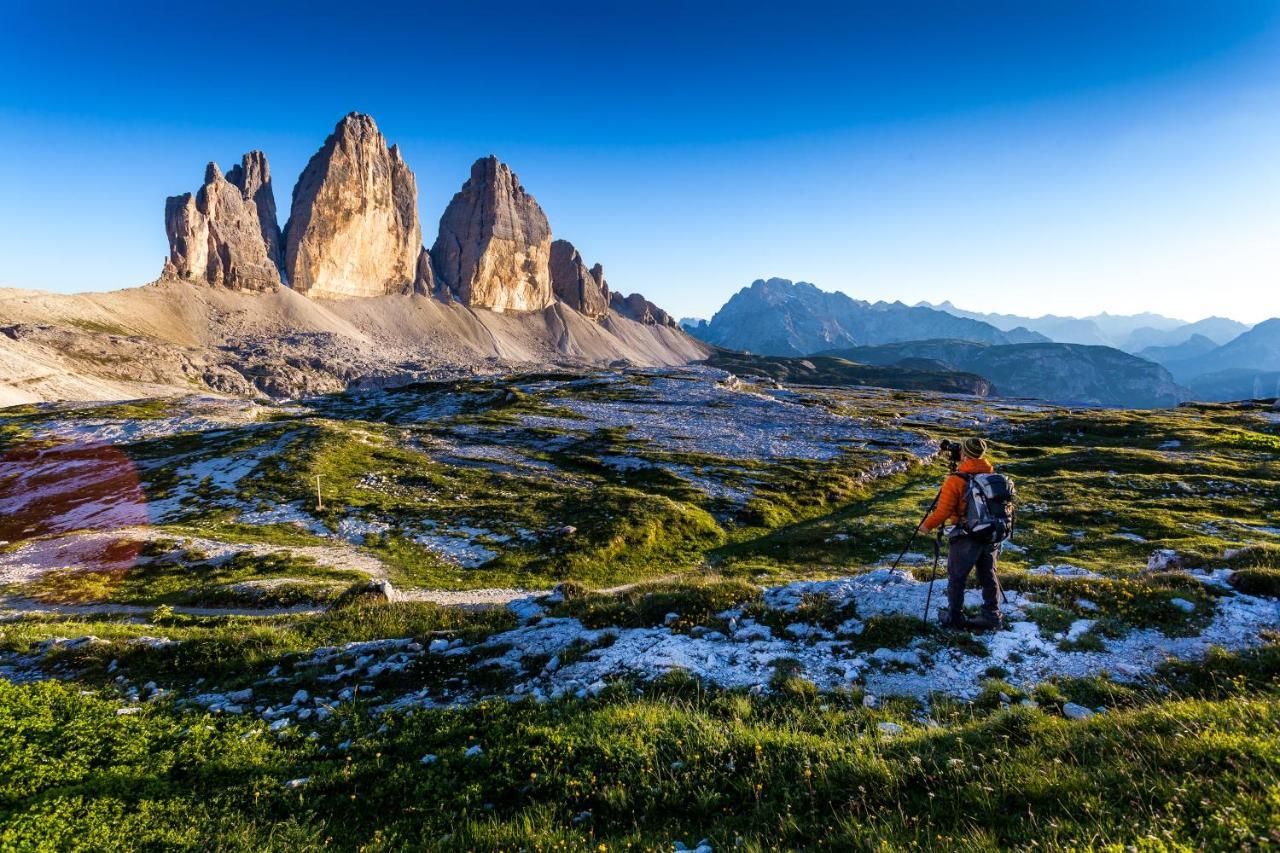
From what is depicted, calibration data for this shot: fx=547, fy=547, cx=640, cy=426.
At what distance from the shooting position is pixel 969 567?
40.4ft

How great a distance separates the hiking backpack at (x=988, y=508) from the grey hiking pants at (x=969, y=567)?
0.22 m

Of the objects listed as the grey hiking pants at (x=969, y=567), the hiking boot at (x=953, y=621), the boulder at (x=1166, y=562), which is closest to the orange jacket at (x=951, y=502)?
the grey hiking pants at (x=969, y=567)

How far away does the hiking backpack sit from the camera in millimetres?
12117

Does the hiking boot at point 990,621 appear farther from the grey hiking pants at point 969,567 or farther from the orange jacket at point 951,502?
the orange jacket at point 951,502

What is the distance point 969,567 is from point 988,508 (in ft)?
4.60

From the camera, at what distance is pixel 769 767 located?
7.29 m

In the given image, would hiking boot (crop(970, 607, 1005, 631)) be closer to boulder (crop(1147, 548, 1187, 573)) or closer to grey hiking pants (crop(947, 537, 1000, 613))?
grey hiking pants (crop(947, 537, 1000, 613))

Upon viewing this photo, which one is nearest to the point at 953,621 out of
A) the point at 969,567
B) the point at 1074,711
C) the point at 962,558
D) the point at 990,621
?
the point at 990,621

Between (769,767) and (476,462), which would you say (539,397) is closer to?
(476,462)

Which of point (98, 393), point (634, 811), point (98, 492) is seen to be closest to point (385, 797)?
point (634, 811)

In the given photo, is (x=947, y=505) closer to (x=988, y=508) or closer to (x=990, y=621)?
(x=988, y=508)

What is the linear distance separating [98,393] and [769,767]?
184 metres

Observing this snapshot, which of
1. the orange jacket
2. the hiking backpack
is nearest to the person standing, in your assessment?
the orange jacket

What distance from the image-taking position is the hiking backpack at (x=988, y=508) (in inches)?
477
